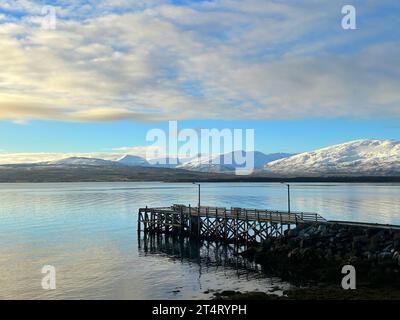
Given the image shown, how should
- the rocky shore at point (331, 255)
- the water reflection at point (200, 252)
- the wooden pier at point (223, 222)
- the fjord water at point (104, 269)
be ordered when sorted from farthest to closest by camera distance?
1. the wooden pier at point (223, 222)
2. the water reflection at point (200, 252)
3. the rocky shore at point (331, 255)
4. the fjord water at point (104, 269)

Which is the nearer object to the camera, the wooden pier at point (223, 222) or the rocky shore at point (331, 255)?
the rocky shore at point (331, 255)

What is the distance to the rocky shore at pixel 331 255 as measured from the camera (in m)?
33.7

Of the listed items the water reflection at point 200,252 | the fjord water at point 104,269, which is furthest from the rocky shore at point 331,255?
the fjord water at point 104,269

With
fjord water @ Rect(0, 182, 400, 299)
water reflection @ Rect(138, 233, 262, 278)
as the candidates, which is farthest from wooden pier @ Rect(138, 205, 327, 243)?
fjord water @ Rect(0, 182, 400, 299)

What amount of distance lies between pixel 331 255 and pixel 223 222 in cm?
1939

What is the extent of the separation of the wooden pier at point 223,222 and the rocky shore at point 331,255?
361cm

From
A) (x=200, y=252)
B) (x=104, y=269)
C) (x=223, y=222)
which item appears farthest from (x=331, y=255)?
(x=104, y=269)

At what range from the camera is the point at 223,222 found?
55.8m

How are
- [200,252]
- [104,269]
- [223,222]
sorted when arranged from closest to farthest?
1. [104,269]
2. [200,252]
3. [223,222]

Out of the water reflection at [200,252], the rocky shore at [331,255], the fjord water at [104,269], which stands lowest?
the water reflection at [200,252]

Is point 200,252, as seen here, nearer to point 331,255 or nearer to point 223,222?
point 223,222

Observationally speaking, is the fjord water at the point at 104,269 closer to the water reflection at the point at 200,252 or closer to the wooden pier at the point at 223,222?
the water reflection at the point at 200,252
